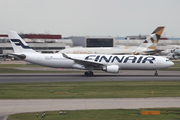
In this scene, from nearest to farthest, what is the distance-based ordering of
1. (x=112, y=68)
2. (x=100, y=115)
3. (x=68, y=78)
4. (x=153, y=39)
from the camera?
(x=100, y=115) → (x=68, y=78) → (x=112, y=68) → (x=153, y=39)

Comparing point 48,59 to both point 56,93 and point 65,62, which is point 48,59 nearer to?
point 65,62

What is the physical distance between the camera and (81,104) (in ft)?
65.0

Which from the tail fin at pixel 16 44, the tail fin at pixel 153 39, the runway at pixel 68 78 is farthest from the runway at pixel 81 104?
the tail fin at pixel 153 39

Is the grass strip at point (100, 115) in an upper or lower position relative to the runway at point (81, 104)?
upper

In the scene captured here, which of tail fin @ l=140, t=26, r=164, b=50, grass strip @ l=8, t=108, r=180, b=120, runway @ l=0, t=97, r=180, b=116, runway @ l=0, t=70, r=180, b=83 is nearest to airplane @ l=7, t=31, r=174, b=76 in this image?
runway @ l=0, t=70, r=180, b=83

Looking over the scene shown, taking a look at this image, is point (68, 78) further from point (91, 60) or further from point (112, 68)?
point (112, 68)

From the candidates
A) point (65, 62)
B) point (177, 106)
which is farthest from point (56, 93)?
point (65, 62)

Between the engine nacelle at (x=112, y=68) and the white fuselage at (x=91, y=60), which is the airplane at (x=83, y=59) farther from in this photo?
the engine nacelle at (x=112, y=68)

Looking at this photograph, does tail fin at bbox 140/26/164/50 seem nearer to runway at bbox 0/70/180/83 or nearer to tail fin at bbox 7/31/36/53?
runway at bbox 0/70/180/83

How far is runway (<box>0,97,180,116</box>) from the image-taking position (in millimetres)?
18438

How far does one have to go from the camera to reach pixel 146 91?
25781mm

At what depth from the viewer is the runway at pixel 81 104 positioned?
1844cm

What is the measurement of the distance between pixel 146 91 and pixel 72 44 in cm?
10555

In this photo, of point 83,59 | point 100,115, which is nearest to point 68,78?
point 83,59
